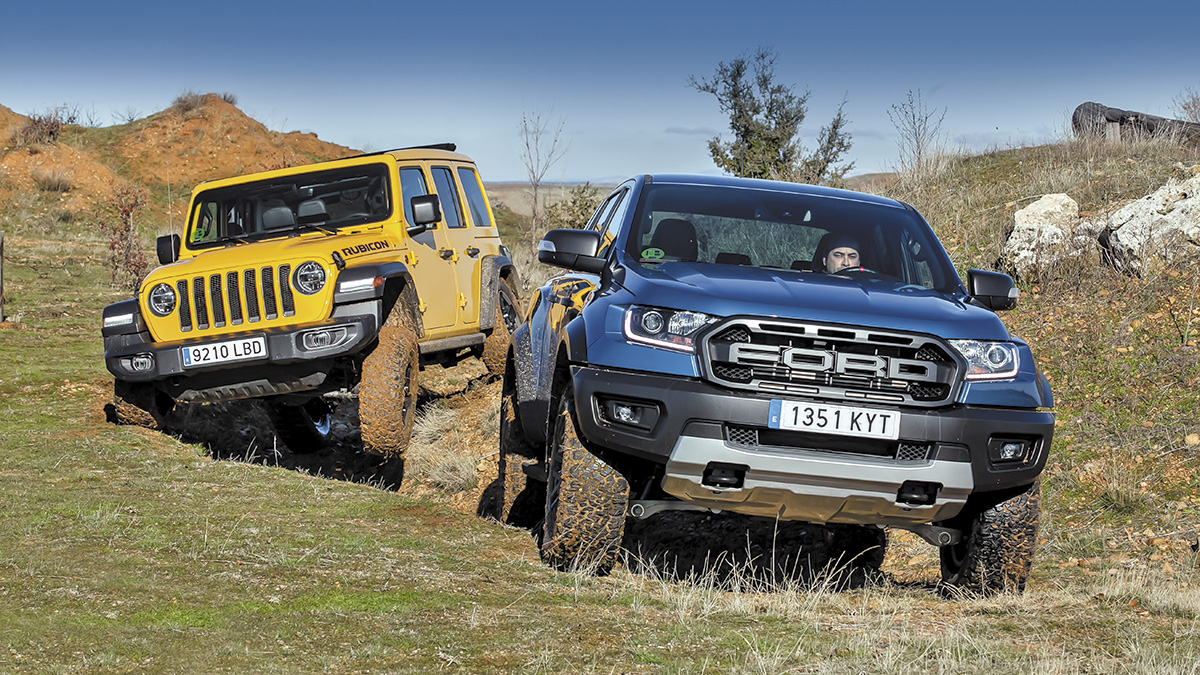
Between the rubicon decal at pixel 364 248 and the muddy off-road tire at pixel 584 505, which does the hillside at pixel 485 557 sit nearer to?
the muddy off-road tire at pixel 584 505

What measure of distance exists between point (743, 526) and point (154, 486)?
13.5ft

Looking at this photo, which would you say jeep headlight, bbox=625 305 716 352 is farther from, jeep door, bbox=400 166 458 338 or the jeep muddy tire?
jeep door, bbox=400 166 458 338

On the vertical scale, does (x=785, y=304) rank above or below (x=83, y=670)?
above

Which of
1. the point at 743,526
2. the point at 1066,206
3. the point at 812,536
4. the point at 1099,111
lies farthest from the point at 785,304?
the point at 1099,111

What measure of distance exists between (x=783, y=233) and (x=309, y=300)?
3813 millimetres

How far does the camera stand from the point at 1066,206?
13.5 m

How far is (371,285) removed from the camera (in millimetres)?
8789

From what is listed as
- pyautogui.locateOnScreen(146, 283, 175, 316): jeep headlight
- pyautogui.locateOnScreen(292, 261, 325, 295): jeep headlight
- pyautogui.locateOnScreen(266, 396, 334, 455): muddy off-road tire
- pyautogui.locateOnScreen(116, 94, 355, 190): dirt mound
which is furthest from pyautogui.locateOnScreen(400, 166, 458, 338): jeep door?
pyautogui.locateOnScreen(116, 94, 355, 190): dirt mound

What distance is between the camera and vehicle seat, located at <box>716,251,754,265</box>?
603 centimetres

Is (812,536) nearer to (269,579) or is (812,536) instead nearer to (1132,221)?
(269,579)

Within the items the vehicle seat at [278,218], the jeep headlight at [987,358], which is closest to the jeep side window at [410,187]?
the vehicle seat at [278,218]

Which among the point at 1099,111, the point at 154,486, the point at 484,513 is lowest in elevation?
the point at 484,513

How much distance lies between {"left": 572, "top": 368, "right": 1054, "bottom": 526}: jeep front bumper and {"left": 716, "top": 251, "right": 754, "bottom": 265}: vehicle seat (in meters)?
1.32

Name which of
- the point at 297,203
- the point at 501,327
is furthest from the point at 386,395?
the point at 501,327
